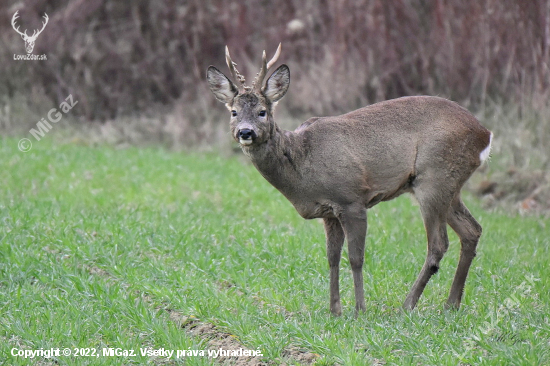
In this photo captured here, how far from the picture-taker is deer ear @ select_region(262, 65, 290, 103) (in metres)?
5.71

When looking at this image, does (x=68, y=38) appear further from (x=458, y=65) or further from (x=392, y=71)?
(x=458, y=65)

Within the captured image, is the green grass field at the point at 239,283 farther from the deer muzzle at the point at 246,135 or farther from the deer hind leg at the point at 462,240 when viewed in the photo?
the deer muzzle at the point at 246,135

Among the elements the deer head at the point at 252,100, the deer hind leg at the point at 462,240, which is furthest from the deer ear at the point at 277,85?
the deer hind leg at the point at 462,240

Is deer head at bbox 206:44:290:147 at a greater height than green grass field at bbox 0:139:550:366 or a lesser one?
greater

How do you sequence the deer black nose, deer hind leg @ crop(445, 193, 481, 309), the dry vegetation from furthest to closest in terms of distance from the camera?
the dry vegetation → deer hind leg @ crop(445, 193, 481, 309) → the deer black nose

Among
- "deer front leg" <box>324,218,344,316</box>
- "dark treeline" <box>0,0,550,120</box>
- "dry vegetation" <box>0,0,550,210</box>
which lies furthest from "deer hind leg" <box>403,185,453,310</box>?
"dark treeline" <box>0,0,550,120</box>

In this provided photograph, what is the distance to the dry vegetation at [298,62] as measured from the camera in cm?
1151

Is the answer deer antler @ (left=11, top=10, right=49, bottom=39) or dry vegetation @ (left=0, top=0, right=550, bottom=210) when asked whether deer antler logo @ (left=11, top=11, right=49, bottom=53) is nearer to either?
deer antler @ (left=11, top=10, right=49, bottom=39)

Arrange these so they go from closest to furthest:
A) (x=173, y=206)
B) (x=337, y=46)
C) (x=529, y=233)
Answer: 1. (x=529, y=233)
2. (x=173, y=206)
3. (x=337, y=46)

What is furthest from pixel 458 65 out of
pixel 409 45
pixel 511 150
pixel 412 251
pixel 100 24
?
pixel 100 24

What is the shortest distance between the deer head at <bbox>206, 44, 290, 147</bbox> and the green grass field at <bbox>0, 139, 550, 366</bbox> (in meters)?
1.30

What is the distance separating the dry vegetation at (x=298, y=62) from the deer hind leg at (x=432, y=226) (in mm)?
4390

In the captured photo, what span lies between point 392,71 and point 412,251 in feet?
24.5

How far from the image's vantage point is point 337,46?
50.0 ft
